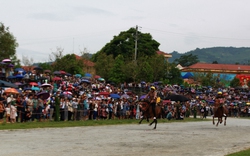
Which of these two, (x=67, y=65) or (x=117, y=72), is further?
(x=117, y=72)

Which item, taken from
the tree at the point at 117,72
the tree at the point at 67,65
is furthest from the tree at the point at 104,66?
the tree at the point at 67,65

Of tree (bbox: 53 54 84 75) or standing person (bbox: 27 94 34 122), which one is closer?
standing person (bbox: 27 94 34 122)

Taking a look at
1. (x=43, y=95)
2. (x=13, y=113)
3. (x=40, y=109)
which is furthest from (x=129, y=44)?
(x=13, y=113)

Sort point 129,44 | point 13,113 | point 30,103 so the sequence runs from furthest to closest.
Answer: point 129,44 → point 30,103 → point 13,113

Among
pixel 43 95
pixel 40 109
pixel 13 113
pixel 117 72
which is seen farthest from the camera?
pixel 117 72

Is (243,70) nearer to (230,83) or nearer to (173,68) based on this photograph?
(230,83)

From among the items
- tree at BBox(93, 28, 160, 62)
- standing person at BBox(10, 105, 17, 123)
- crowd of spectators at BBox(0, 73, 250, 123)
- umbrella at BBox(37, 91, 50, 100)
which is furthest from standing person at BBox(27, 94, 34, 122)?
tree at BBox(93, 28, 160, 62)

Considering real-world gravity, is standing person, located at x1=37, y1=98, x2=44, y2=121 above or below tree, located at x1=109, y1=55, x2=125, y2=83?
below

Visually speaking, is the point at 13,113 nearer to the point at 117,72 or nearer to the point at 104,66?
the point at 117,72

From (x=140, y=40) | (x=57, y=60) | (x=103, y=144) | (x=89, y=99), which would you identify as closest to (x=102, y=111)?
(x=89, y=99)

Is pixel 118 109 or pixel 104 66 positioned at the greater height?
pixel 104 66

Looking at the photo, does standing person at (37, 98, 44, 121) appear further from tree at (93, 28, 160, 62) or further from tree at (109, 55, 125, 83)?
tree at (93, 28, 160, 62)

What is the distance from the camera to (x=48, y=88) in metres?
43.3

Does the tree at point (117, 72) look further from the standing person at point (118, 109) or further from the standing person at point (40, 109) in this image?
the standing person at point (40, 109)
